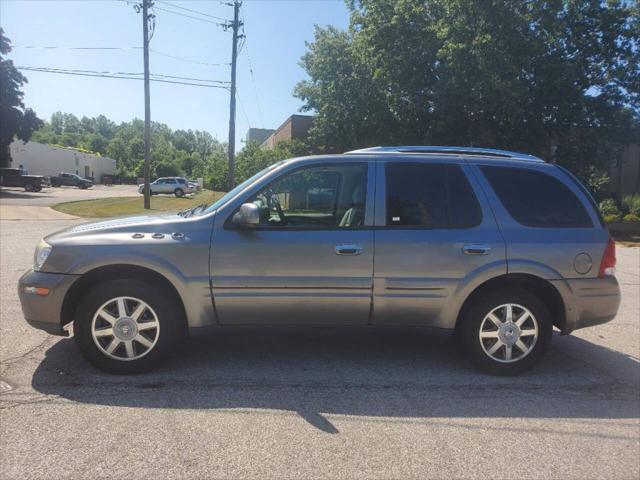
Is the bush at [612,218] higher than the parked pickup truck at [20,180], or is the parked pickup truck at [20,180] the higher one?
the parked pickup truck at [20,180]

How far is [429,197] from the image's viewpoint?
4.12 metres

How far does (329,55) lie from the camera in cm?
2644

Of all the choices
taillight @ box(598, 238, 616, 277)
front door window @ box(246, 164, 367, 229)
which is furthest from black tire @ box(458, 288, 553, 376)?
front door window @ box(246, 164, 367, 229)

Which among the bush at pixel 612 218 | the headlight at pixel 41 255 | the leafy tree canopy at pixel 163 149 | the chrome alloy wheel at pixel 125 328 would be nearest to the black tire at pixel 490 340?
the chrome alloy wheel at pixel 125 328

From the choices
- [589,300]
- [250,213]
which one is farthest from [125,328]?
[589,300]

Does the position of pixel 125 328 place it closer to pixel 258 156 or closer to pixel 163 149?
pixel 258 156

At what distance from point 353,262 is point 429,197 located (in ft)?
2.90

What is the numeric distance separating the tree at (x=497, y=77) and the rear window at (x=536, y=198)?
16.3m

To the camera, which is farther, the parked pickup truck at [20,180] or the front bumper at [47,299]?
the parked pickup truck at [20,180]

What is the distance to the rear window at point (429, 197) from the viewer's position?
4.05 meters

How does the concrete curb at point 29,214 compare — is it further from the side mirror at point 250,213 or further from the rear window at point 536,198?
the rear window at point 536,198

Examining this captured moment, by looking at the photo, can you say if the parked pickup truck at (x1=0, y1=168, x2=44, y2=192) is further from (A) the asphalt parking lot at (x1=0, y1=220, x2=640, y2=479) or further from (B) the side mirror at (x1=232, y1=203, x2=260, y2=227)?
(B) the side mirror at (x1=232, y1=203, x2=260, y2=227)

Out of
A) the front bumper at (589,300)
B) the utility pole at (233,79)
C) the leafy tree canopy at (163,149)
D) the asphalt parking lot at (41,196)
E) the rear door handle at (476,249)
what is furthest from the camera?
the leafy tree canopy at (163,149)

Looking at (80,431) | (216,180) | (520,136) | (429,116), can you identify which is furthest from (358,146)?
(80,431)
